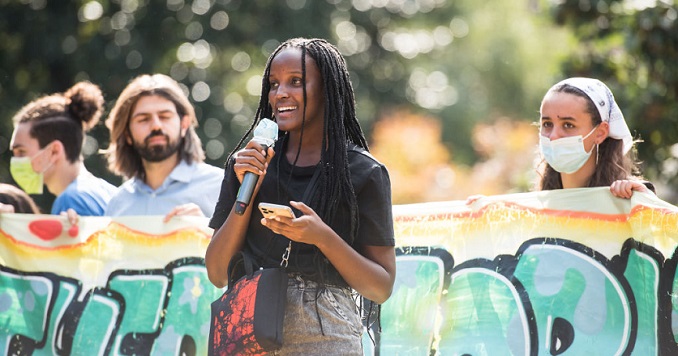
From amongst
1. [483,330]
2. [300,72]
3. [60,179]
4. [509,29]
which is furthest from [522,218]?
[509,29]

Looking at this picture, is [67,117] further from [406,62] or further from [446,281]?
[406,62]

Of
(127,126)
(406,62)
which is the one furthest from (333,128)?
(406,62)

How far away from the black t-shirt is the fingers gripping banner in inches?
62.2

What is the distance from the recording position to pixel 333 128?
3672 mm

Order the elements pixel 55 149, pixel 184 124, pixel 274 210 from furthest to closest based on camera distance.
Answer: pixel 55 149
pixel 184 124
pixel 274 210

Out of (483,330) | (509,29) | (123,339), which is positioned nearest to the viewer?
(483,330)

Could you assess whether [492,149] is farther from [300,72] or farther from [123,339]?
[300,72]

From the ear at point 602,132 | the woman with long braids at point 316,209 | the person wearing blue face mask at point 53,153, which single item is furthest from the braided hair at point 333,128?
the person wearing blue face mask at point 53,153

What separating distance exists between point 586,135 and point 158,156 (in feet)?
8.18

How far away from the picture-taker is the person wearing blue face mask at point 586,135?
4.94 m

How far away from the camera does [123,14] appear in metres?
17.7

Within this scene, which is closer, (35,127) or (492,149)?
(35,127)

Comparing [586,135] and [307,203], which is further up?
[586,135]

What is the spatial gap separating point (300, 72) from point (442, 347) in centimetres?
193
